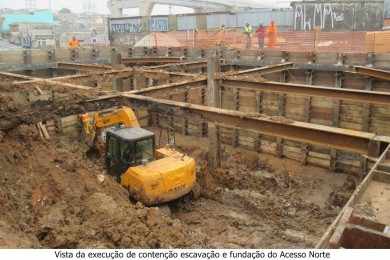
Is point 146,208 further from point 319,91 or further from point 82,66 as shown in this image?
point 82,66

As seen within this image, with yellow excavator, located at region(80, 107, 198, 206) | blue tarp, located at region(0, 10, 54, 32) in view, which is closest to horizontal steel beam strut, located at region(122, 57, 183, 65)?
yellow excavator, located at region(80, 107, 198, 206)

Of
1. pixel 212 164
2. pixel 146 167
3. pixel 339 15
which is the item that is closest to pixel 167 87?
pixel 146 167

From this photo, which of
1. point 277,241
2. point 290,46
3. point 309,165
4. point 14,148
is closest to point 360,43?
point 290,46

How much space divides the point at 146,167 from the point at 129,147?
64 centimetres

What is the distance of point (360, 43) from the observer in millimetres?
21000

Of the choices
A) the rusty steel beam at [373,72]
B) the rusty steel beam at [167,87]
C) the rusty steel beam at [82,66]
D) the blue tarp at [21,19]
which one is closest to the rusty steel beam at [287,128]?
the rusty steel beam at [167,87]

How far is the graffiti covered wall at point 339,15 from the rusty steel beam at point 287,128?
82.0 feet

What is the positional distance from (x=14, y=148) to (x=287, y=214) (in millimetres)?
6652

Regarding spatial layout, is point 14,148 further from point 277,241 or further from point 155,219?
point 277,241

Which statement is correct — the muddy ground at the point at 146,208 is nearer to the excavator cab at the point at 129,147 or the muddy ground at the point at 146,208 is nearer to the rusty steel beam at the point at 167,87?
the excavator cab at the point at 129,147

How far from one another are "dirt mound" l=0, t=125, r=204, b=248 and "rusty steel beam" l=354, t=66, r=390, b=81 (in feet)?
30.2

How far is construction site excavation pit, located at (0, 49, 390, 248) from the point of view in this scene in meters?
7.47

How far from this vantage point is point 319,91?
11523 mm

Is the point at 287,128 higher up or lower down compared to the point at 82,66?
lower down
